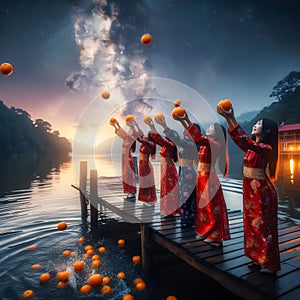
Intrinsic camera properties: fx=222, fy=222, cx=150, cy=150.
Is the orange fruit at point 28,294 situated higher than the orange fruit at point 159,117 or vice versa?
the orange fruit at point 159,117

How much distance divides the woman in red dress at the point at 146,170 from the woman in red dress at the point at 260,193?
4781 mm

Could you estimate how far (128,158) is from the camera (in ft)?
33.2

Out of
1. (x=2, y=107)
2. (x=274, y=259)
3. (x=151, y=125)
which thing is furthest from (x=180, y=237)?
(x=2, y=107)

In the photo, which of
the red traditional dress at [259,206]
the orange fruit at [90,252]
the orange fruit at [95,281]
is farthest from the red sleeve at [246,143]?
the orange fruit at [90,252]

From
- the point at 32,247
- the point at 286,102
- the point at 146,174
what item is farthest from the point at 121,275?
the point at 286,102

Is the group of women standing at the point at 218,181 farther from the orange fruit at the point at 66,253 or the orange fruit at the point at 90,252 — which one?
the orange fruit at the point at 66,253

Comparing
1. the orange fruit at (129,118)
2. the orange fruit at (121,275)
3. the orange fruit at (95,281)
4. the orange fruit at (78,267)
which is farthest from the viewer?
the orange fruit at (129,118)

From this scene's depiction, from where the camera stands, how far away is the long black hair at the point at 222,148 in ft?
16.5

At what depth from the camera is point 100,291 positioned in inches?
219

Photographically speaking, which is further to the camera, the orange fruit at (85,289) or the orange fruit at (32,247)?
the orange fruit at (32,247)

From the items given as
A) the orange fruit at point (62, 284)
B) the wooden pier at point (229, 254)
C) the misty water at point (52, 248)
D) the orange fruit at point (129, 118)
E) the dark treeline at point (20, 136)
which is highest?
the dark treeline at point (20, 136)

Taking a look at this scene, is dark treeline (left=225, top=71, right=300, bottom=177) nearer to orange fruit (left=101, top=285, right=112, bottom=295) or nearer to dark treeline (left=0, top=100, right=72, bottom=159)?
orange fruit (left=101, top=285, right=112, bottom=295)

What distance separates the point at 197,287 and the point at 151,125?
469cm

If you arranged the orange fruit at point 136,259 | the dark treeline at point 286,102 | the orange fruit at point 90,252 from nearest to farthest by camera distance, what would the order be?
the orange fruit at point 136,259 → the orange fruit at point 90,252 → the dark treeline at point 286,102
